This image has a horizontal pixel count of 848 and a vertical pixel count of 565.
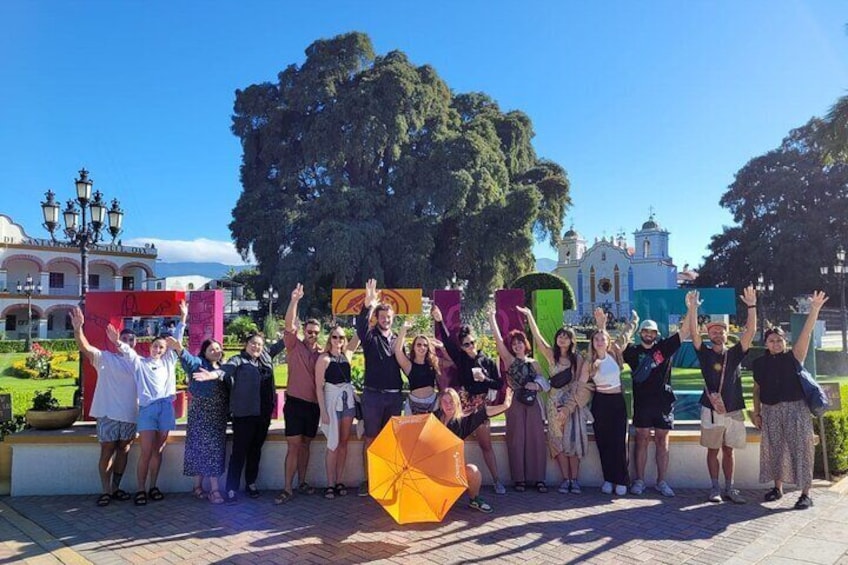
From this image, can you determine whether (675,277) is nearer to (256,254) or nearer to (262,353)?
(256,254)

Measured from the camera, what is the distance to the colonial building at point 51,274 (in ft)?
124

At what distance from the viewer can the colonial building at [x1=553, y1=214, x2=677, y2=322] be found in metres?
60.3

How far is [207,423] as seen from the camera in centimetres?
549

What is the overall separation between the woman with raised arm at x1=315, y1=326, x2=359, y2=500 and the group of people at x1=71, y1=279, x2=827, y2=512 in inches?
0.5

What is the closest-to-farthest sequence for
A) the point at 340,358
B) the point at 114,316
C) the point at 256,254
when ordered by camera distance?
the point at 340,358 → the point at 114,316 → the point at 256,254

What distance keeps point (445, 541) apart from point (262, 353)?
99.7 inches

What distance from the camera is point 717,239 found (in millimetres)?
36938

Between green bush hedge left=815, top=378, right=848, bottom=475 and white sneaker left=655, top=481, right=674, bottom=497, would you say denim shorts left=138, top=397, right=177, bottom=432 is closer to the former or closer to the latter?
white sneaker left=655, top=481, right=674, bottom=497

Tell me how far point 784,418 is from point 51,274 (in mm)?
46078

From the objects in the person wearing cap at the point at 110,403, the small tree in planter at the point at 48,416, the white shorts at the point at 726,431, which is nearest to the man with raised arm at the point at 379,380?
the person wearing cap at the point at 110,403

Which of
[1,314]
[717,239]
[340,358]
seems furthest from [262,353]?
[1,314]

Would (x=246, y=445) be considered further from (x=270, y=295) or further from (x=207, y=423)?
(x=270, y=295)

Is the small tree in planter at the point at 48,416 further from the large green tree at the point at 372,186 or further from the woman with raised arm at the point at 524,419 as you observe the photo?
the large green tree at the point at 372,186

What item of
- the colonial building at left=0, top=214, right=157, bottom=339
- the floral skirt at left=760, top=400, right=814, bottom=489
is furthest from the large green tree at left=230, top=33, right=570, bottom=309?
the floral skirt at left=760, top=400, right=814, bottom=489
